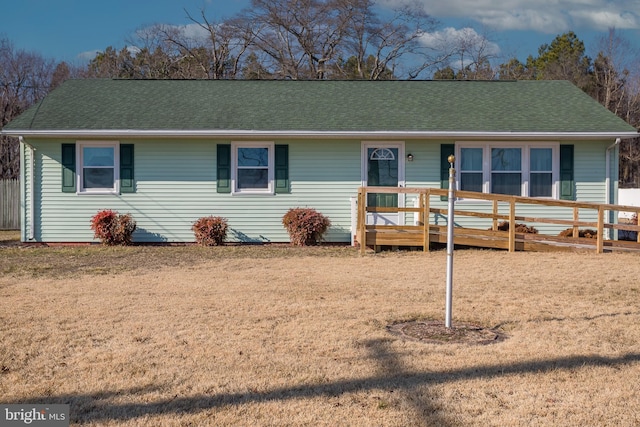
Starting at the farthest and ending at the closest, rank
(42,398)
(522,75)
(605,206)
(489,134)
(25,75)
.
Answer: (522,75), (25,75), (489,134), (605,206), (42,398)

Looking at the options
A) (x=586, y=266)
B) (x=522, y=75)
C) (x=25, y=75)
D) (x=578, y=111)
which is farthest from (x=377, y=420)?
(x=522, y=75)

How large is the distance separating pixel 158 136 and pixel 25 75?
74.4ft

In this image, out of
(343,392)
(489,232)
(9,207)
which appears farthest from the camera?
(9,207)

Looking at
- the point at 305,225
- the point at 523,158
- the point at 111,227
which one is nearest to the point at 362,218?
the point at 305,225

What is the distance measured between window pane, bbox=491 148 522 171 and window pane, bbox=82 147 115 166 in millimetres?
8588

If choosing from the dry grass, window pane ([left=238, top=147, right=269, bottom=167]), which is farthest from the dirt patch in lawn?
window pane ([left=238, top=147, right=269, bottom=167])

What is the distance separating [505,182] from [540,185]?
2.58ft

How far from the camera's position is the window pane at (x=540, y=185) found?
1535 cm

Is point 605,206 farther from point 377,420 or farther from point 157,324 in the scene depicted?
point 377,420

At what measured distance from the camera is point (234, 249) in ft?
46.8

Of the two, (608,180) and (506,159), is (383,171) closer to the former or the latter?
(506,159)

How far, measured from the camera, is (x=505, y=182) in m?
15.4

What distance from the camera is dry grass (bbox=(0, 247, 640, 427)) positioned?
14.5ft

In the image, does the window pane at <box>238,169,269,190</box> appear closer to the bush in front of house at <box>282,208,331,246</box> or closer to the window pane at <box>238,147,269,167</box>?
the window pane at <box>238,147,269,167</box>
